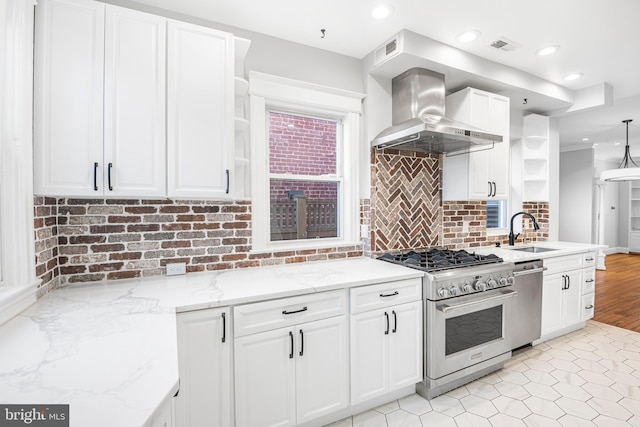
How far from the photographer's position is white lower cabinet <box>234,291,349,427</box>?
1.66 m

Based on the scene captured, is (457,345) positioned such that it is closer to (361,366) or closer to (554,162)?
(361,366)

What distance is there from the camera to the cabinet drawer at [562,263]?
3.06 meters

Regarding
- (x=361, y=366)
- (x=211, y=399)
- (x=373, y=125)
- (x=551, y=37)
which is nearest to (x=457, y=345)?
(x=361, y=366)

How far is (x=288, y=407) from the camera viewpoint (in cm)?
177

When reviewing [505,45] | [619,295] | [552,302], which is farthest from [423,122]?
[619,295]

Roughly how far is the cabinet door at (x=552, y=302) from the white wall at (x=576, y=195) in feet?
16.0

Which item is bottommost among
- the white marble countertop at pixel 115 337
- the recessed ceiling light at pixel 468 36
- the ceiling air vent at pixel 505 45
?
the white marble countertop at pixel 115 337

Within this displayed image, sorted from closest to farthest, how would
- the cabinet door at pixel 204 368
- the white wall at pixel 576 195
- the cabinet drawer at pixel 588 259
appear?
the cabinet door at pixel 204 368 < the cabinet drawer at pixel 588 259 < the white wall at pixel 576 195

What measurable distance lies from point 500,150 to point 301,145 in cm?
213

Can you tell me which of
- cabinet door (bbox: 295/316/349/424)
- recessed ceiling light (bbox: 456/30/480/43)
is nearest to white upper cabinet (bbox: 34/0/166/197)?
cabinet door (bbox: 295/316/349/424)

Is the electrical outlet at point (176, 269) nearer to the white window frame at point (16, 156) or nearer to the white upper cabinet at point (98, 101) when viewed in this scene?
the white upper cabinet at point (98, 101)

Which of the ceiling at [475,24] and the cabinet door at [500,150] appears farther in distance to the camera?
the cabinet door at [500,150]

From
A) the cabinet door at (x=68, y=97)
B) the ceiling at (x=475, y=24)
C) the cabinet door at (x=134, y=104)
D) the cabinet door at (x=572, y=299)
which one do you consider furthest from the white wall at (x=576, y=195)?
the cabinet door at (x=68, y=97)

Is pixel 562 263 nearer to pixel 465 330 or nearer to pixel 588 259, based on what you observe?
pixel 588 259
